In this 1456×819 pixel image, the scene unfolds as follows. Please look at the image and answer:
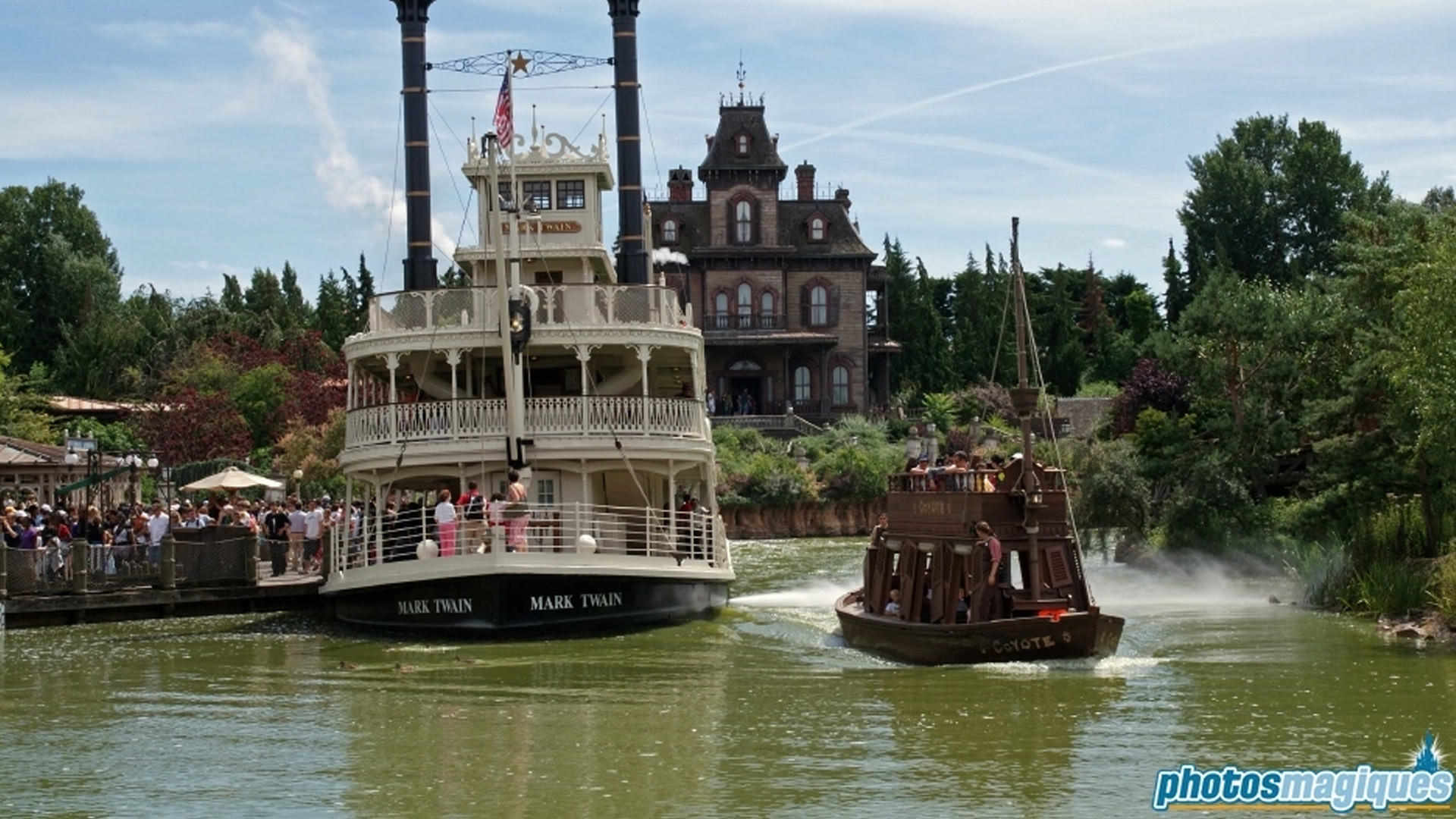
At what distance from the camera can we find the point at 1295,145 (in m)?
97.4

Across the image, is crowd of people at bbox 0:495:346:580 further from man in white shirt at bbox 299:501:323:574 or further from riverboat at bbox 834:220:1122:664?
riverboat at bbox 834:220:1122:664

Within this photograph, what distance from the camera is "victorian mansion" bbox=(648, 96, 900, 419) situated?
8219 centimetres

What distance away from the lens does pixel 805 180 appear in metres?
85.1

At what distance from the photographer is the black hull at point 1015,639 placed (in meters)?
23.7

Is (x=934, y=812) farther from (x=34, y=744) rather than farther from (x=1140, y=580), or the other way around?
(x=1140, y=580)

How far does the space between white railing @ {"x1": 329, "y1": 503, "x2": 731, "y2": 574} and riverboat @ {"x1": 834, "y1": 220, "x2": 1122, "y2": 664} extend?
489 cm

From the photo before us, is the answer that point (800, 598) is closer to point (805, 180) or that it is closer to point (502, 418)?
point (502, 418)

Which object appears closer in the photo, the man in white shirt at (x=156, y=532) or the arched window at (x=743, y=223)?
the man in white shirt at (x=156, y=532)

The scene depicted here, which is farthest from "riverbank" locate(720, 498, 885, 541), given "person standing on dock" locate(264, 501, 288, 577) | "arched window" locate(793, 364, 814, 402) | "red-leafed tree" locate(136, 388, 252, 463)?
"person standing on dock" locate(264, 501, 288, 577)

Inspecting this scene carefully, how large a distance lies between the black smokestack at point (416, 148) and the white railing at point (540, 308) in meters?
6.16

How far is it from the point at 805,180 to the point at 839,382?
9166mm

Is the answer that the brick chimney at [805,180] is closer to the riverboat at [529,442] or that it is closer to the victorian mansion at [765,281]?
the victorian mansion at [765,281]

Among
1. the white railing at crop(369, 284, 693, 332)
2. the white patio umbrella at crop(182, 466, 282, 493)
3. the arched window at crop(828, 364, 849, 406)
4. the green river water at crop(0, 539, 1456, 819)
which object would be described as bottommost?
the green river water at crop(0, 539, 1456, 819)

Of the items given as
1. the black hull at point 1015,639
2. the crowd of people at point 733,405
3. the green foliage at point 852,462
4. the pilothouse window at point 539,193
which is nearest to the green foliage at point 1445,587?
the black hull at point 1015,639
